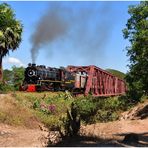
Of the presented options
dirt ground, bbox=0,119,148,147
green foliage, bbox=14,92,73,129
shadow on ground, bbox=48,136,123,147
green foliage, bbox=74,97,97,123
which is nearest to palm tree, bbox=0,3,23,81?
green foliage, bbox=14,92,73,129

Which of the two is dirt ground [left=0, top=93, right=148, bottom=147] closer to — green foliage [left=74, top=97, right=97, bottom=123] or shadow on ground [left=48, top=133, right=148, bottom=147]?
shadow on ground [left=48, top=133, right=148, bottom=147]

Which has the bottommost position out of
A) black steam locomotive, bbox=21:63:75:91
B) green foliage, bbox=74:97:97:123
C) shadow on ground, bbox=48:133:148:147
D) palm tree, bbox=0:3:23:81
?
shadow on ground, bbox=48:133:148:147

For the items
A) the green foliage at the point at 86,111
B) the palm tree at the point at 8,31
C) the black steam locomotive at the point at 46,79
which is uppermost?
the palm tree at the point at 8,31

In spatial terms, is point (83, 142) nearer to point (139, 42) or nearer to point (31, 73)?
point (139, 42)

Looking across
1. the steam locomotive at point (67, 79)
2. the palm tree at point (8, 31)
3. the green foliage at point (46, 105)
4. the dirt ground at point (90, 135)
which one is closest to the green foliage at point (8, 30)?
the palm tree at point (8, 31)

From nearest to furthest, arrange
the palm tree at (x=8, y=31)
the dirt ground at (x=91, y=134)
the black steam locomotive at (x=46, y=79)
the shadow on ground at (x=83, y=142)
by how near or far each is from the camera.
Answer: the shadow on ground at (x=83, y=142) → the dirt ground at (x=91, y=134) → the black steam locomotive at (x=46, y=79) → the palm tree at (x=8, y=31)

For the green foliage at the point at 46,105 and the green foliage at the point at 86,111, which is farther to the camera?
the green foliage at the point at 86,111

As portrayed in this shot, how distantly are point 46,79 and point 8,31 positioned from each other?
1063 centimetres

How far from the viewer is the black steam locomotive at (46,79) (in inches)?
1483

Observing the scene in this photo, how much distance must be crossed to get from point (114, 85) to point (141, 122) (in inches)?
1214

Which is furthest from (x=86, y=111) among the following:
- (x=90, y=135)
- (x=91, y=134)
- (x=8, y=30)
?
(x=8, y=30)

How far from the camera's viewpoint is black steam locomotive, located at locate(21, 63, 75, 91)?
37.7 metres

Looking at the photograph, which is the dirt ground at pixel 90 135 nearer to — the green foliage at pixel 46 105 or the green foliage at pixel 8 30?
the green foliage at pixel 46 105

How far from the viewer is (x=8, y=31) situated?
46.6 m
